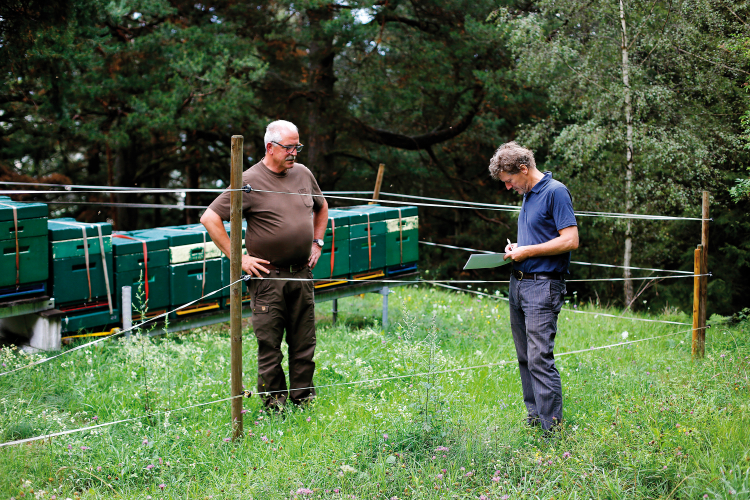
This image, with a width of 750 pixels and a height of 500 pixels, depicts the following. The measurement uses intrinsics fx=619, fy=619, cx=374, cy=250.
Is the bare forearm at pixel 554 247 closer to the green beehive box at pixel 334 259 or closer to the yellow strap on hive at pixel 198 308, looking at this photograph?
the green beehive box at pixel 334 259

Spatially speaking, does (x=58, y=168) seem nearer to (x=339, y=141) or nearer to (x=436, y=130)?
(x=339, y=141)

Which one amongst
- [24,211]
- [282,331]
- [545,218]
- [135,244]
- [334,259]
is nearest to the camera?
[545,218]

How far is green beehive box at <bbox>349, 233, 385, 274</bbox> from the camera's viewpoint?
7184 millimetres

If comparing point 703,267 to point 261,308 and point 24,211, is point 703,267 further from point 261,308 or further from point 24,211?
point 24,211

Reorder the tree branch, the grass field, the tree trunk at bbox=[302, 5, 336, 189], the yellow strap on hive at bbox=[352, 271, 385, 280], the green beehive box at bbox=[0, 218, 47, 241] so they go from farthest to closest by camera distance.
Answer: the tree branch < the tree trunk at bbox=[302, 5, 336, 189] < the yellow strap on hive at bbox=[352, 271, 385, 280] < the green beehive box at bbox=[0, 218, 47, 241] < the grass field

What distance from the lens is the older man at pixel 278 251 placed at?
4.10 metres

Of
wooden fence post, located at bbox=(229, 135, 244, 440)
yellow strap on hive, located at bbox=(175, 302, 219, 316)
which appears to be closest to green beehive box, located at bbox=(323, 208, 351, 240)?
yellow strap on hive, located at bbox=(175, 302, 219, 316)

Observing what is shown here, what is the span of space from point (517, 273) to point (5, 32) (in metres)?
6.69

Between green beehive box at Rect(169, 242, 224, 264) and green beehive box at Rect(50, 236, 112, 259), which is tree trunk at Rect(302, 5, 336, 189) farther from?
green beehive box at Rect(50, 236, 112, 259)

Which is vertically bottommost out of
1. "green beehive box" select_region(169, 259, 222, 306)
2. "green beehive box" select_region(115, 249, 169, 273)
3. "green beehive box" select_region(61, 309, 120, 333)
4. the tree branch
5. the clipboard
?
"green beehive box" select_region(61, 309, 120, 333)

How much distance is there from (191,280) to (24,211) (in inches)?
64.3

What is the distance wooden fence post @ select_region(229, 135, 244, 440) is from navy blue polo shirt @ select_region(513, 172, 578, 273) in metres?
1.77

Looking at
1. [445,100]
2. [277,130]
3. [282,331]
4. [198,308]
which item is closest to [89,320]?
[198,308]

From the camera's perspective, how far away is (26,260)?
5305mm
